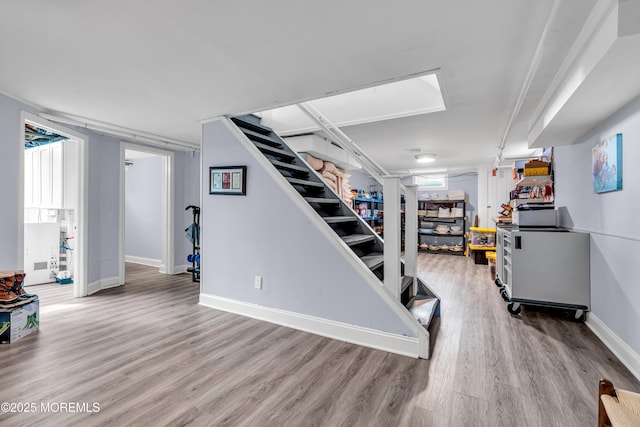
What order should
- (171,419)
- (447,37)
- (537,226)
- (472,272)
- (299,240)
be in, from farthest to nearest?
(472,272) → (537,226) → (299,240) → (447,37) → (171,419)

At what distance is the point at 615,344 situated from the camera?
7.40ft

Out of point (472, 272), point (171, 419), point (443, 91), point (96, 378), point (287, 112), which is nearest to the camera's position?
point (171, 419)

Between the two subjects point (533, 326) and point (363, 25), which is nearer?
point (363, 25)

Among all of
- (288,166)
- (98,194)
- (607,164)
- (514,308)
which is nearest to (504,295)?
(514,308)

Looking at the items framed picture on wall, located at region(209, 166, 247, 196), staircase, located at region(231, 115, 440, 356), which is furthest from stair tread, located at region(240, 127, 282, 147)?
framed picture on wall, located at region(209, 166, 247, 196)

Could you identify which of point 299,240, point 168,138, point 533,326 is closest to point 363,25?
point 299,240

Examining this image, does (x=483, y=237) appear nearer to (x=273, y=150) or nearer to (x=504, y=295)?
(x=504, y=295)

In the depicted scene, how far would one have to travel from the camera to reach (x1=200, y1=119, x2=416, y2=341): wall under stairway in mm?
2498

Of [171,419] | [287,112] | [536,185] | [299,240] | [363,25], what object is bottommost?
[171,419]

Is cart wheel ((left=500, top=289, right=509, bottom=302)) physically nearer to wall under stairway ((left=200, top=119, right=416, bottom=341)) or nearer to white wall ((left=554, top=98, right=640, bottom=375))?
white wall ((left=554, top=98, right=640, bottom=375))

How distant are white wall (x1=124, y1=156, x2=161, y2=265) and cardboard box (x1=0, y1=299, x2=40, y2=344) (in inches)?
123

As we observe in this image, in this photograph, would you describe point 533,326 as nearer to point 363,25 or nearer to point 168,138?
point 363,25

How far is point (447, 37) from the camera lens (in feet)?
5.74

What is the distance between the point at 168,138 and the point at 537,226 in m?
5.15
